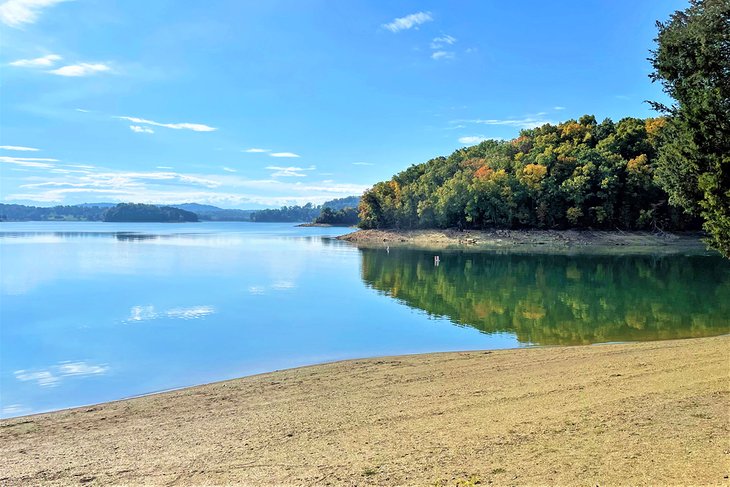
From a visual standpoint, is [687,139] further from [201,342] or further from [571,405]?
[201,342]

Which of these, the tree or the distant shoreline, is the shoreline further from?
the distant shoreline

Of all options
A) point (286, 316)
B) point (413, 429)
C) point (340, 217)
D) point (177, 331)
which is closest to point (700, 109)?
point (413, 429)

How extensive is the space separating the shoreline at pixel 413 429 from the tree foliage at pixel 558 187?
55.6 m

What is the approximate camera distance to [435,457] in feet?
16.5

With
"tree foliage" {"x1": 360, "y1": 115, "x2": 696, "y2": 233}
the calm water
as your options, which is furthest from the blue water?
"tree foliage" {"x1": 360, "y1": 115, "x2": 696, "y2": 233}

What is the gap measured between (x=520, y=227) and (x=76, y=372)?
62.3 meters

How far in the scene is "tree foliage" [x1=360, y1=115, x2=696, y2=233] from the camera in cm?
5875

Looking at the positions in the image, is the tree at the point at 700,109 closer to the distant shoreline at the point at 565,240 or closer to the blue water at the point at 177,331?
the blue water at the point at 177,331

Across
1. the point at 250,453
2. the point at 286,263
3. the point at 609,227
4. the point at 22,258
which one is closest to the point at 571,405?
the point at 250,453

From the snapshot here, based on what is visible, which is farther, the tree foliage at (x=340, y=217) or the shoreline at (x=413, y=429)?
the tree foliage at (x=340, y=217)

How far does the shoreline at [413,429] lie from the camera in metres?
4.72

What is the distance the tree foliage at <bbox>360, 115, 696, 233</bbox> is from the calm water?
82.9 ft

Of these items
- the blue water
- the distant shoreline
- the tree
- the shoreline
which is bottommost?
the blue water

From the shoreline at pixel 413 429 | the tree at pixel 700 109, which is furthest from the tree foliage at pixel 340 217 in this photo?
the shoreline at pixel 413 429
